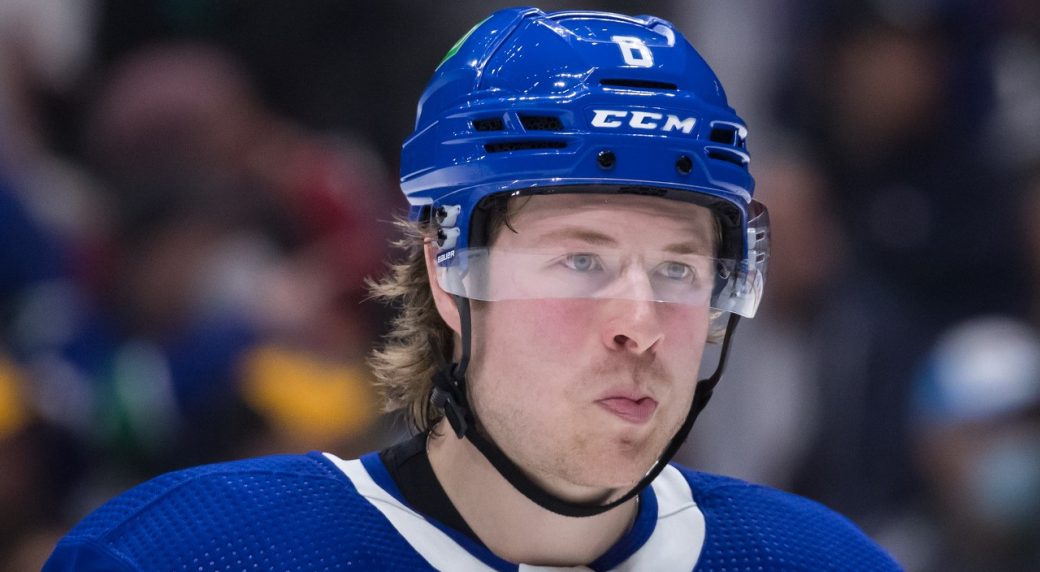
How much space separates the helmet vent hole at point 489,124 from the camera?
2.02 m

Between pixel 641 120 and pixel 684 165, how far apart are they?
9 cm

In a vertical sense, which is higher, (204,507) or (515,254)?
(515,254)

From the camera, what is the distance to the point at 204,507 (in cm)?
204

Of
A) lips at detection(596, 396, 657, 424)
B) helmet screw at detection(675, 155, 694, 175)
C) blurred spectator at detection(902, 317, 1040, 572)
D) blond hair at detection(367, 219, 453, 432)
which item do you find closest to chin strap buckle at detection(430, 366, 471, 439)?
blond hair at detection(367, 219, 453, 432)

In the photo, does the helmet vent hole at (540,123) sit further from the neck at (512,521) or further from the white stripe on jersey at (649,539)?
the white stripe on jersey at (649,539)

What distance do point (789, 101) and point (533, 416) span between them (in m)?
2.78

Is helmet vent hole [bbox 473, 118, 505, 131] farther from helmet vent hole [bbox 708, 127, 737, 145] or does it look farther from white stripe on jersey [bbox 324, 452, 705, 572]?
white stripe on jersey [bbox 324, 452, 705, 572]

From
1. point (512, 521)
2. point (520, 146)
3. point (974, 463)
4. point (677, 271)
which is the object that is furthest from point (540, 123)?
point (974, 463)

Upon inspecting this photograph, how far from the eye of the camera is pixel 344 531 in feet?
6.65

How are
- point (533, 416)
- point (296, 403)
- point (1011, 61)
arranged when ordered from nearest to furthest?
point (533, 416) < point (296, 403) < point (1011, 61)

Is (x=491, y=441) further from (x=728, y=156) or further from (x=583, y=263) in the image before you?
(x=728, y=156)

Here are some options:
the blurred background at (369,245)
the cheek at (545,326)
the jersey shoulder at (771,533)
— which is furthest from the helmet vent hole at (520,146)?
the blurred background at (369,245)

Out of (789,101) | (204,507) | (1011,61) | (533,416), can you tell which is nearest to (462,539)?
(533,416)

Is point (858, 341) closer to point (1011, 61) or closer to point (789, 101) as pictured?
point (789, 101)
